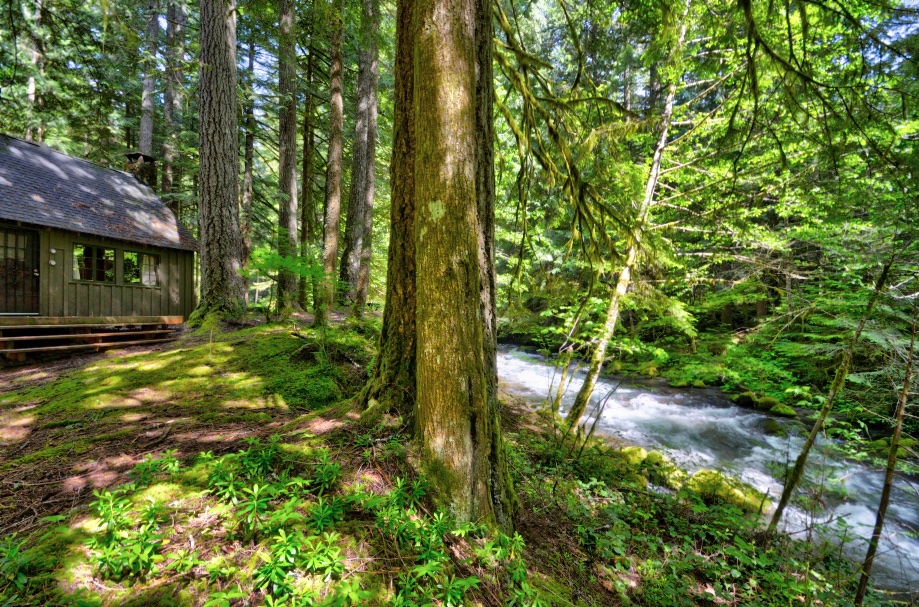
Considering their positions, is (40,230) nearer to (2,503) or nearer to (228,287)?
(228,287)

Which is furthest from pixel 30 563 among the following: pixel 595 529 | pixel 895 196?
pixel 895 196

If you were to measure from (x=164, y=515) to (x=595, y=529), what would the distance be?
319cm

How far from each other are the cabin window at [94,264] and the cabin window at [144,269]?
1.23ft

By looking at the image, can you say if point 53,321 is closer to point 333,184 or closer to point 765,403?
point 333,184

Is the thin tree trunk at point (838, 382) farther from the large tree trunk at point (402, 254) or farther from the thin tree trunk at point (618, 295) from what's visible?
the large tree trunk at point (402, 254)

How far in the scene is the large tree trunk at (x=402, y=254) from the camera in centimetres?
290

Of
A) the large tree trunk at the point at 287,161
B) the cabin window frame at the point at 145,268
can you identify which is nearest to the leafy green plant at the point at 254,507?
the large tree trunk at the point at 287,161

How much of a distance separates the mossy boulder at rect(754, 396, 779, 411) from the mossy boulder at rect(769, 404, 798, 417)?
217 millimetres

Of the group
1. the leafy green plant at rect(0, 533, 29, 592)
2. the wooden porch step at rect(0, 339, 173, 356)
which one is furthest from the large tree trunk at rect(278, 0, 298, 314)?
the leafy green plant at rect(0, 533, 29, 592)

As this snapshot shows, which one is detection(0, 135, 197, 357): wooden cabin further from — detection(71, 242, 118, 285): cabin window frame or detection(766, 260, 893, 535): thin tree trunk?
detection(766, 260, 893, 535): thin tree trunk

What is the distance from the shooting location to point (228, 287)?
23.5 feet

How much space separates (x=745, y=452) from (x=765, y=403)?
10.3 ft

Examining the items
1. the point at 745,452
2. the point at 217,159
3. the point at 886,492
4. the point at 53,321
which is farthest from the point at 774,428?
the point at 53,321

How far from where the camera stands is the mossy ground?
5.39 feet
